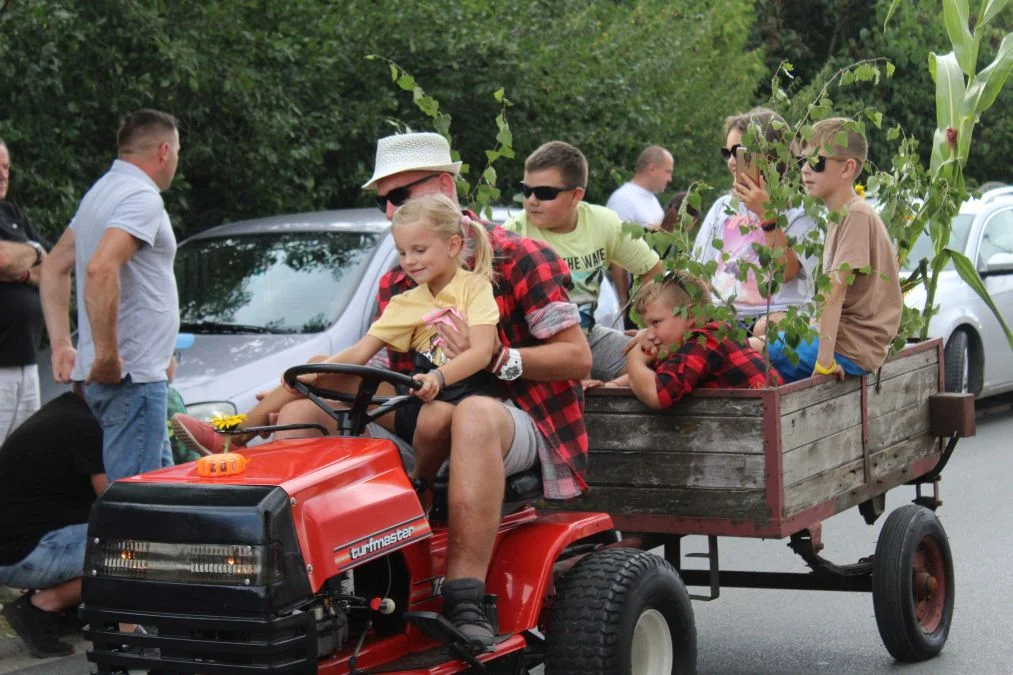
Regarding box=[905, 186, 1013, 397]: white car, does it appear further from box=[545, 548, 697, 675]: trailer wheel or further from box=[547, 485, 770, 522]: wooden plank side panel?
box=[545, 548, 697, 675]: trailer wheel

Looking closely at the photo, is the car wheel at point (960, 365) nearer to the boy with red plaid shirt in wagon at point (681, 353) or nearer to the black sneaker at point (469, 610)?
the boy with red plaid shirt in wagon at point (681, 353)

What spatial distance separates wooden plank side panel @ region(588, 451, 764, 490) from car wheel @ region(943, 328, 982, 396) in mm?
6627

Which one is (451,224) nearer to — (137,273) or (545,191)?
(545,191)

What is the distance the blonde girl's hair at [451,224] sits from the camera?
4352 mm

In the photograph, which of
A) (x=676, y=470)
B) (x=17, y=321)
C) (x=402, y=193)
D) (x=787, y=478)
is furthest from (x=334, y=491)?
(x=17, y=321)

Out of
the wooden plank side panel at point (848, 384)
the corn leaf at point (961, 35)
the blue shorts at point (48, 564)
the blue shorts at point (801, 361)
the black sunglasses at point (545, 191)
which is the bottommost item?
the blue shorts at point (48, 564)

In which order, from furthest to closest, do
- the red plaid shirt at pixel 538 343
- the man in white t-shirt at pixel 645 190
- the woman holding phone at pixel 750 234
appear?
the man in white t-shirt at pixel 645 190 < the woman holding phone at pixel 750 234 < the red plaid shirt at pixel 538 343

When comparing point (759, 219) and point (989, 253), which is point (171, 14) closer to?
point (759, 219)

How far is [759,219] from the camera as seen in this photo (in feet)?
19.7

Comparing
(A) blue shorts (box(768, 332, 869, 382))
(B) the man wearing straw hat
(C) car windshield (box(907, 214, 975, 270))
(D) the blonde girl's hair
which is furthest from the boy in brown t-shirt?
(C) car windshield (box(907, 214, 975, 270))

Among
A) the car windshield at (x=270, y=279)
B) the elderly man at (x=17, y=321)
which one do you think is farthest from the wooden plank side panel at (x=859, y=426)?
the elderly man at (x=17, y=321)

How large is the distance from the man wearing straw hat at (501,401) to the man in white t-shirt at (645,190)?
611 centimetres

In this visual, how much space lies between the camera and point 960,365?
37.5 feet

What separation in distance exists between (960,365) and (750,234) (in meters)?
5.75
